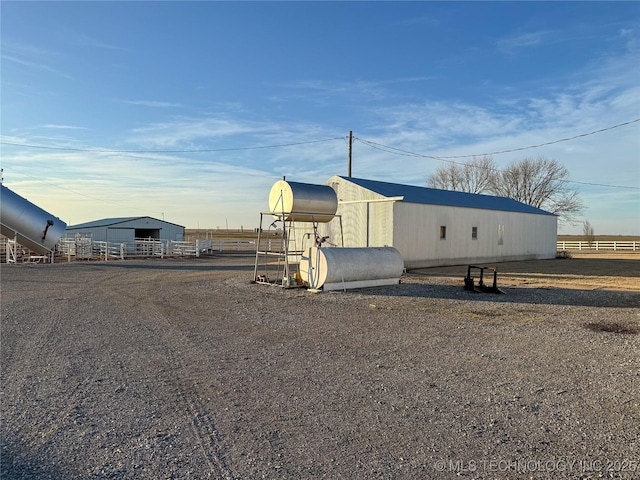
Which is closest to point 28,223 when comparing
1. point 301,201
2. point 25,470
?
point 301,201

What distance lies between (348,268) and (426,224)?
9217mm

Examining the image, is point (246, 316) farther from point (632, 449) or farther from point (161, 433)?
point (632, 449)

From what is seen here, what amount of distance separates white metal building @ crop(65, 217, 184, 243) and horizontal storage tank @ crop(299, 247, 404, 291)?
28937 millimetres

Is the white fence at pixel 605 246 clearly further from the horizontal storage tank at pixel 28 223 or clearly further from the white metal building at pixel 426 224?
the horizontal storage tank at pixel 28 223

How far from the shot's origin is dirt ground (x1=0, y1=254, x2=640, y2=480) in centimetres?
344

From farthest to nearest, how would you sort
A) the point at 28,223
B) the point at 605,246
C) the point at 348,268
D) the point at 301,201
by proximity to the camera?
1. the point at 605,246
2. the point at 28,223
3. the point at 301,201
4. the point at 348,268

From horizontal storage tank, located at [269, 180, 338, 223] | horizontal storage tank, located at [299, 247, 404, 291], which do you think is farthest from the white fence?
horizontal storage tank, located at [269, 180, 338, 223]

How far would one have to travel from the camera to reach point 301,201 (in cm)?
1521

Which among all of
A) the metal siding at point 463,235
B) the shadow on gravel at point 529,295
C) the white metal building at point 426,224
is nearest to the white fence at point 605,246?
the metal siding at point 463,235

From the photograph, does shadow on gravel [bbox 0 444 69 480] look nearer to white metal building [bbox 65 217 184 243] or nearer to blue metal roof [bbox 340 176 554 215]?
blue metal roof [bbox 340 176 554 215]

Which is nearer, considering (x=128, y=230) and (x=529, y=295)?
(x=529, y=295)

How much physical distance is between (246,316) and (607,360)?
20.4 ft

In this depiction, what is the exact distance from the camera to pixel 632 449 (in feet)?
11.9

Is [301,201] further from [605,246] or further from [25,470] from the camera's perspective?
[605,246]
